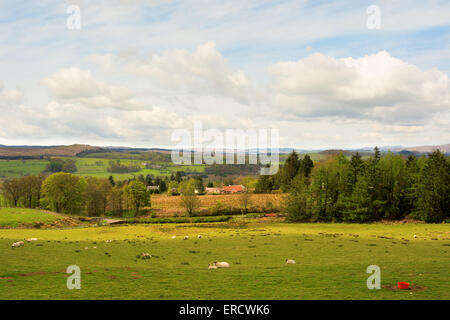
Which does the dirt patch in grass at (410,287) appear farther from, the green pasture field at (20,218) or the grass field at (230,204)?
the grass field at (230,204)

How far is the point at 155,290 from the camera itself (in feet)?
49.7

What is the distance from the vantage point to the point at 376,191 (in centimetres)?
6681

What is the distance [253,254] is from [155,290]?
536 inches

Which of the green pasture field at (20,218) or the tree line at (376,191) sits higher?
the tree line at (376,191)

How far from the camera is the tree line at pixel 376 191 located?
61.4 m

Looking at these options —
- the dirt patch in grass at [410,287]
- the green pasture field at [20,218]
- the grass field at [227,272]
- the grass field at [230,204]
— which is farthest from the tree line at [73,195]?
the dirt patch in grass at [410,287]

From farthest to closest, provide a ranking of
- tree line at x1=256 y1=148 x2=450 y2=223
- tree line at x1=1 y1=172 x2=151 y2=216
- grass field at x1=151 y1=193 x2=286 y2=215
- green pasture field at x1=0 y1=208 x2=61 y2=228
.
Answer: grass field at x1=151 y1=193 x2=286 y2=215 → tree line at x1=1 y1=172 x2=151 y2=216 → tree line at x1=256 y1=148 x2=450 y2=223 → green pasture field at x1=0 y1=208 x2=61 y2=228

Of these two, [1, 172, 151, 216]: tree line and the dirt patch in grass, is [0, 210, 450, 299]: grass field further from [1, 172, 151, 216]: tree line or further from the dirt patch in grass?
[1, 172, 151, 216]: tree line

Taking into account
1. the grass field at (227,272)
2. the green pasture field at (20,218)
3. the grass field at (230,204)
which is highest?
the grass field at (227,272)

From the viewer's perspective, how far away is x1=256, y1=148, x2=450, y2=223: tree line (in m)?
61.4

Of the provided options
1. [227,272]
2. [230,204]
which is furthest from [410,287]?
[230,204]

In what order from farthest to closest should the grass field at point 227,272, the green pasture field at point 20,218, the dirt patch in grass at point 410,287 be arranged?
1. the green pasture field at point 20,218
2. the dirt patch in grass at point 410,287
3. the grass field at point 227,272

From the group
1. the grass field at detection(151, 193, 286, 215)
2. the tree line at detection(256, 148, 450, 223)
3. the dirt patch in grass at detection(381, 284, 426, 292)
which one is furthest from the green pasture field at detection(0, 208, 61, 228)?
the dirt patch in grass at detection(381, 284, 426, 292)
